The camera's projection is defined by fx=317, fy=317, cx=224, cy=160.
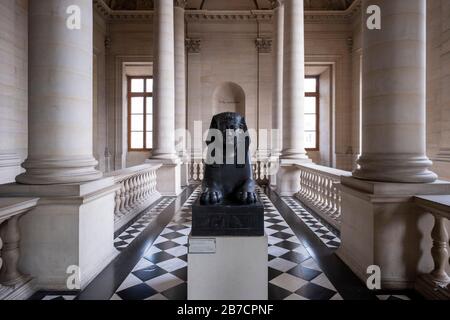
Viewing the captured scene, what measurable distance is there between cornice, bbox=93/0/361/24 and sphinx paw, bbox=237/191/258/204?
573 inches

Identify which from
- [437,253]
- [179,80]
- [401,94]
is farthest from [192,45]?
[437,253]

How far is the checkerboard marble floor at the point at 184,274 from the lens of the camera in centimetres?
345

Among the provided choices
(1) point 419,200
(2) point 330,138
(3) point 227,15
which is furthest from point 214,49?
(1) point 419,200

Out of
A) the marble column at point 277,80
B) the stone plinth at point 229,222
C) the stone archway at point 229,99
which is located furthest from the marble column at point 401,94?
the stone archway at point 229,99

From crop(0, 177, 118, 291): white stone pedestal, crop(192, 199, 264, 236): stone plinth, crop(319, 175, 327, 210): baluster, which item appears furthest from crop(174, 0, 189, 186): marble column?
crop(192, 199, 264, 236): stone plinth

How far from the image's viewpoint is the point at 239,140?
3.32 meters

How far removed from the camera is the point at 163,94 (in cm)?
1026

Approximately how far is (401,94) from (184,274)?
11.3 ft

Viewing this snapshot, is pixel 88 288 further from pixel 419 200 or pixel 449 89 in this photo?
pixel 449 89

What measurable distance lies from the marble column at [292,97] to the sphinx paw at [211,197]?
731 centimetres

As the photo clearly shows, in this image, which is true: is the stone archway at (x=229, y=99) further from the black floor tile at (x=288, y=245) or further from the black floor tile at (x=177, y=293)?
the black floor tile at (x=177, y=293)

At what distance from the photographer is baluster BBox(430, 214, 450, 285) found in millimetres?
3300

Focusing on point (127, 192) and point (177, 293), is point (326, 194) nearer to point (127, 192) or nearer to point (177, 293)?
point (127, 192)

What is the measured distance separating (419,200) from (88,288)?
3.83 metres
